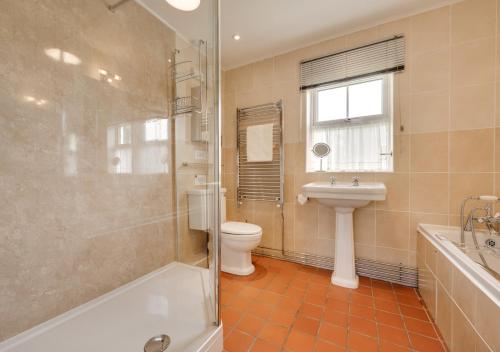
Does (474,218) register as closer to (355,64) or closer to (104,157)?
(355,64)

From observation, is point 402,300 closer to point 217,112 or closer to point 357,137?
point 357,137

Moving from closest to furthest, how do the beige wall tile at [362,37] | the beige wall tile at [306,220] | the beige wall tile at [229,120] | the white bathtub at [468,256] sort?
the white bathtub at [468,256], the beige wall tile at [362,37], the beige wall tile at [306,220], the beige wall tile at [229,120]

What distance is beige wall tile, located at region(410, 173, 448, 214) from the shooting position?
1786 mm

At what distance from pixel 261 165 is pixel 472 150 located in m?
1.83

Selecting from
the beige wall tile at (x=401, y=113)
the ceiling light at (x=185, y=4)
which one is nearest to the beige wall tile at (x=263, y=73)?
the ceiling light at (x=185, y=4)

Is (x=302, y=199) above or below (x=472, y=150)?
below

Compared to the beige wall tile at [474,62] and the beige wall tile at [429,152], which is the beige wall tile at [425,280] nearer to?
the beige wall tile at [429,152]

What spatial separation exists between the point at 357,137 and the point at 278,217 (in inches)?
47.1

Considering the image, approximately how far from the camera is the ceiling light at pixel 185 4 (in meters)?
1.47

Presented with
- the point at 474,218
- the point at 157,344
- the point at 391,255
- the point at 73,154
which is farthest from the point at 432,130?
the point at 73,154

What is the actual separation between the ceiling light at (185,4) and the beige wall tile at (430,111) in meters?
1.90

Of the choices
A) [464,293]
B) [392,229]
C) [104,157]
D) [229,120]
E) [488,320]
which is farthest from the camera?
[229,120]

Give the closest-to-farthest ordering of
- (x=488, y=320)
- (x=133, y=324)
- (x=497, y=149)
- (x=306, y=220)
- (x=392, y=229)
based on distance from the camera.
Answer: (x=488, y=320)
(x=133, y=324)
(x=497, y=149)
(x=392, y=229)
(x=306, y=220)

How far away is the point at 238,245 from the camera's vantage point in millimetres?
2033
